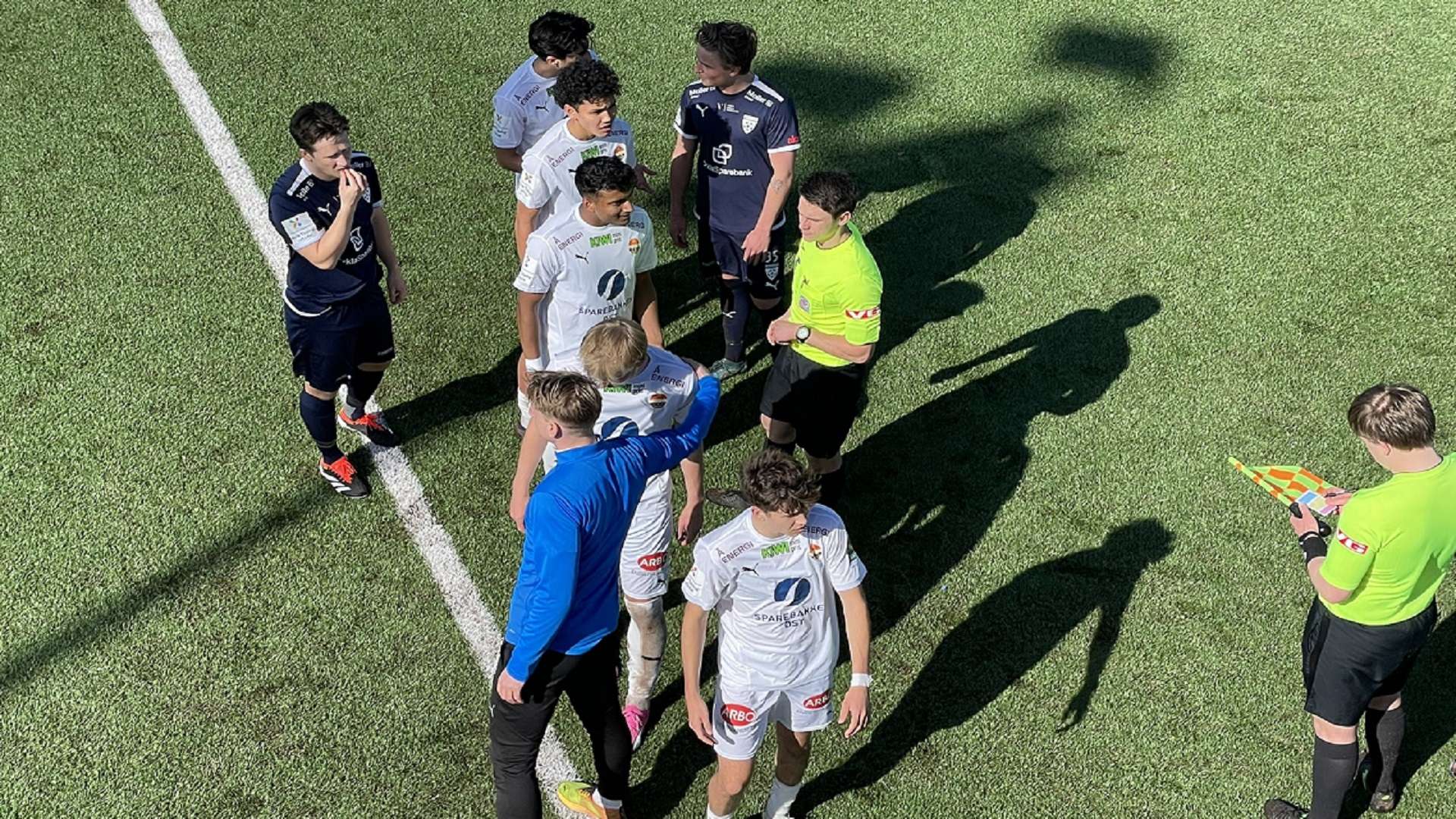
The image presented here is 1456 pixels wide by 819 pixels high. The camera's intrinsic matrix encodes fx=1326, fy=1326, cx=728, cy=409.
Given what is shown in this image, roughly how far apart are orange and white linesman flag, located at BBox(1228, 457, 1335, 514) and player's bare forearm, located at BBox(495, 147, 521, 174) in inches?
165

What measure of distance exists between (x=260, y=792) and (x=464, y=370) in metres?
2.81

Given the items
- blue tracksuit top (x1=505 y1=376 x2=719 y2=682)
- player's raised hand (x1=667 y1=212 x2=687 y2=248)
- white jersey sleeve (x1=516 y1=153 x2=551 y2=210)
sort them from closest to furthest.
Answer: blue tracksuit top (x1=505 y1=376 x2=719 y2=682)
white jersey sleeve (x1=516 y1=153 x2=551 y2=210)
player's raised hand (x1=667 y1=212 x2=687 y2=248)

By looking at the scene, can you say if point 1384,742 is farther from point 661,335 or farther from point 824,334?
point 661,335

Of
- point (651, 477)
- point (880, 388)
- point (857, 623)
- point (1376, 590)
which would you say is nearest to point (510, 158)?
point (880, 388)

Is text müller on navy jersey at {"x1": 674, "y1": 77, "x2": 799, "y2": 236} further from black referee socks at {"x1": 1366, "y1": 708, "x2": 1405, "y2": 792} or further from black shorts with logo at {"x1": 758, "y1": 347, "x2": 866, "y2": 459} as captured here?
black referee socks at {"x1": 1366, "y1": 708, "x2": 1405, "y2": 792}

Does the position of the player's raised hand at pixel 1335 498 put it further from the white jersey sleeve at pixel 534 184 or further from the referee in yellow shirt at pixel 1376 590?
the white jersey sleeve at pixel 534 184

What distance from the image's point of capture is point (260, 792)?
5648 mm

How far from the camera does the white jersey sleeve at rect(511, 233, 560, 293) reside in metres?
5.99

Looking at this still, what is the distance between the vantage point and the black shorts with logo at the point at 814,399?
20.8 feet

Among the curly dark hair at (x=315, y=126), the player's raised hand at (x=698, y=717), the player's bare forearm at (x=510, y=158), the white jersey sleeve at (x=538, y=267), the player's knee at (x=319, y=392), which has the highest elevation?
the curly dark hair at (x=315, y=126)

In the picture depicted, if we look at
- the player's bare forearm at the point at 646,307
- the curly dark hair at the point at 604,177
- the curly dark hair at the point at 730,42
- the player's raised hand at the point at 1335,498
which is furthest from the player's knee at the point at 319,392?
the player's raised hand at the point at 1335,498

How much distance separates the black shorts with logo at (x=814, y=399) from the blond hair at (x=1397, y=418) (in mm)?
2251

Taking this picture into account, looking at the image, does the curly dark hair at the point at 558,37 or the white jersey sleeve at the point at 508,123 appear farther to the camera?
the white jersey sleeve at the point at 508,123

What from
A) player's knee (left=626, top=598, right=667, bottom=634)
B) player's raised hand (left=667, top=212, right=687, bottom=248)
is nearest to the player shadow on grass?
player's knee (left=626, top=598, right=667, bottom=634)
